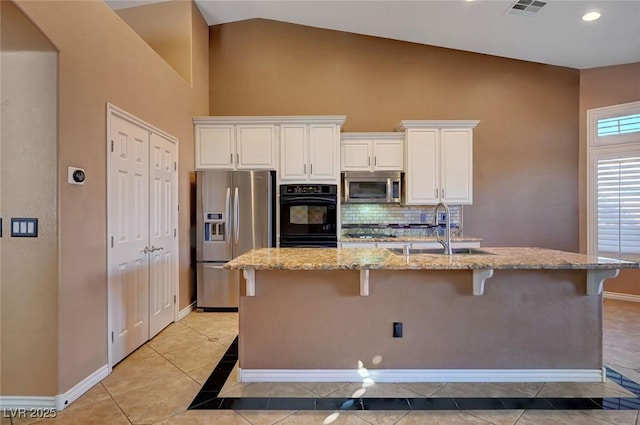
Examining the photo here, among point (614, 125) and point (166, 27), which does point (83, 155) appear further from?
point (614, 125)

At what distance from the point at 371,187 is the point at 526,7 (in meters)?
2.69

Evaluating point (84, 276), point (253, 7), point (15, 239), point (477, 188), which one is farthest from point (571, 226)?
point (15, 239)

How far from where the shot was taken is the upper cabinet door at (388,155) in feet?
14.4

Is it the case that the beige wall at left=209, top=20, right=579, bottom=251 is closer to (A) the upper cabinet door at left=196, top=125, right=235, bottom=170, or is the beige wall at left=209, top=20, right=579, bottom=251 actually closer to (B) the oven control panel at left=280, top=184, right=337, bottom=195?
(A) the upper cabinet door at left=196, top=125, right=235, bottom=170

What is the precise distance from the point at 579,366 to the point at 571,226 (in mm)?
3150

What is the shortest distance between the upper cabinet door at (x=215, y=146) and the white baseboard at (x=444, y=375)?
2.75 meters

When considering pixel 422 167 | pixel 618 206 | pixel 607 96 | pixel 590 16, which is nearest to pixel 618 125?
pixel 607 96

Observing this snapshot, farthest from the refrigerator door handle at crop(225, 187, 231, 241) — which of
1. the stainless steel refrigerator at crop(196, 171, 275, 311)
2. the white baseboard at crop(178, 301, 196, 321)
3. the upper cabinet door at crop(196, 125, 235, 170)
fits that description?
the white baseboard at crop(178, 301, 196, 321)

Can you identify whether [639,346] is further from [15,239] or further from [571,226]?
[15,239]

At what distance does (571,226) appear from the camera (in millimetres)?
4707

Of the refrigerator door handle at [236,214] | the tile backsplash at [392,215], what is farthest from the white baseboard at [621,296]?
the refrigerator door handle at [236,214]

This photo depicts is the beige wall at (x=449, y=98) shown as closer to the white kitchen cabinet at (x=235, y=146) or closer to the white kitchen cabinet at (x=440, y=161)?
the white kitchen cabinet at (x=440, y=161)

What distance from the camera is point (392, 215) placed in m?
4.71

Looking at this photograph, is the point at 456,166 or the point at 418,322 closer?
the point at 418,322
